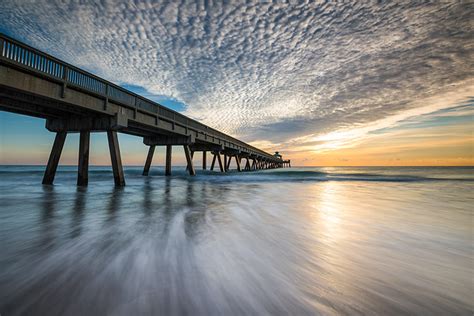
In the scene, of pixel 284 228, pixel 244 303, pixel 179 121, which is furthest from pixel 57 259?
pixel 179 121

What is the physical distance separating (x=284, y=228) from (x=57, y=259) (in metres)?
4.01

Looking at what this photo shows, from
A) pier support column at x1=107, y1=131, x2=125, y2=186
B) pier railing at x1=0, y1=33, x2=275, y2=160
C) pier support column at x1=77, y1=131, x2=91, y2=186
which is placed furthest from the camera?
pier support column at x1=107, y1=131, x2=125, y2=186

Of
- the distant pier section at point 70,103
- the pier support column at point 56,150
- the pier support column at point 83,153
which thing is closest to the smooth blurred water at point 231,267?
the distant pier section at point 70,103

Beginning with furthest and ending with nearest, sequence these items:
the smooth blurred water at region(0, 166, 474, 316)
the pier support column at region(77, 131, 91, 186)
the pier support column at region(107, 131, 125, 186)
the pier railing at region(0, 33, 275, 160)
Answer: the pier support column at region(107, 131, 125, 186), the pier support column at region(77, 131, 91, 186), the pier railing at region(0, 33, 275, 160), the smooth blurred water at region(0, 166, 474, 316)

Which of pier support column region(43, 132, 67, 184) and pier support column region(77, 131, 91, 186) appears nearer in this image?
pier support column region(77, 131, 91, 186)

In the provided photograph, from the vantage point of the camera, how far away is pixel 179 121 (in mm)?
19188

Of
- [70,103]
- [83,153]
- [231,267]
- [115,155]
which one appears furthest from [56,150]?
[231,267]

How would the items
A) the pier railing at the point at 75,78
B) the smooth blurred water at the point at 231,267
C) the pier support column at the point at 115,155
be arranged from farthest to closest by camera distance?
1. the pier support column at the point at 115,155
2. the pier railing at the point at 75,78
3. the smooth blurred water at the point at 231,267

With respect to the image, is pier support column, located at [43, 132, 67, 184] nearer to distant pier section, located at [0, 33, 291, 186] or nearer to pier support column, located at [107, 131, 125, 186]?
distant pier section, located at [0, 33, 291, 186]

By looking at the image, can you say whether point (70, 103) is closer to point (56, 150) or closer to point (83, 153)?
point (83, 153)

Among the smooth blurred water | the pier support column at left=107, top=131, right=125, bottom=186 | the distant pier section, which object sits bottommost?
the smooth blurred water

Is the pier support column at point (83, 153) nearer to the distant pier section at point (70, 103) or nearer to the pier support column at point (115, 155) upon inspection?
the distant pier section at point (70, 103)

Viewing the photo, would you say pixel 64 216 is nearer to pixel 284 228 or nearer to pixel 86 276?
pixel 86 276

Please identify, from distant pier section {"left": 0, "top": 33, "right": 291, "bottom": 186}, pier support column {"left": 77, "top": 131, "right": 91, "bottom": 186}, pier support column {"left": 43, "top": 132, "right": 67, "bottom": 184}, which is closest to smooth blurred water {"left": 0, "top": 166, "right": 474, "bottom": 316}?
distant pier section {"left": 0, "top": 33, "right": 291, "bottom": 186}
